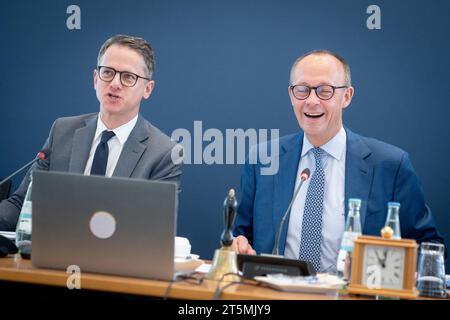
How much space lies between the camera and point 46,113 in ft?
13.6

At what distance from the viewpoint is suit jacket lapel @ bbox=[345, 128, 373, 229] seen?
2787 mm

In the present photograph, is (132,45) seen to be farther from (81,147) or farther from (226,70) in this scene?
(226,70)

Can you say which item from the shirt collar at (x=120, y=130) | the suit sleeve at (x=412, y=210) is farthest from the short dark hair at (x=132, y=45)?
the suit sleeve at (x=412, y=210)

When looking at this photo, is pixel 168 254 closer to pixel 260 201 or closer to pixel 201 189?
pixel 260 201

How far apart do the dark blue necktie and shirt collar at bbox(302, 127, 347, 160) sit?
89 centimetres

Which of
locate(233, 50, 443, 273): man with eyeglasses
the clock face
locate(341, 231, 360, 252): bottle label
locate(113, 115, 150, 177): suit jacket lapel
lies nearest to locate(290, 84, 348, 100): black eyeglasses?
locate(233, 50, 443, 273): man with eyeglasses

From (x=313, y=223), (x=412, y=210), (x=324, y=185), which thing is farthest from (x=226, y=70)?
(x=412, y=210)

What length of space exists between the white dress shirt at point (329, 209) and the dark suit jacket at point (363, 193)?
31 mm

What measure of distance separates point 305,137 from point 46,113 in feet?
6.27

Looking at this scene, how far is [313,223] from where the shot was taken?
2.75 meters

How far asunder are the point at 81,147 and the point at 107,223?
120 cm

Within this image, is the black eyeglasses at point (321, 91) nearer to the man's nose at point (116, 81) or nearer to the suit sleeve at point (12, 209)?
the man's nose at point (116, 81)

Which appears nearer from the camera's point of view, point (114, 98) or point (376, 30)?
point (114, 98)
